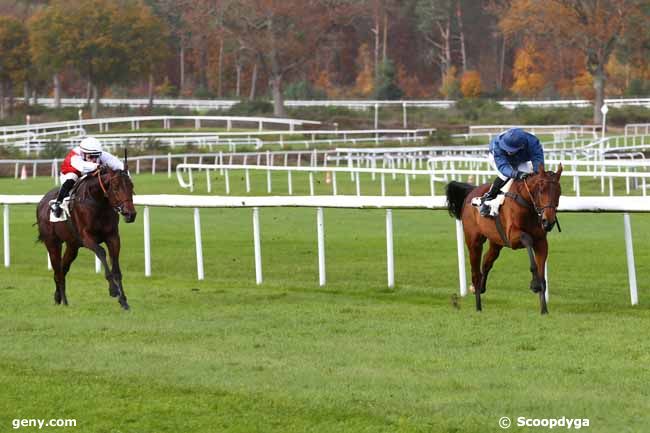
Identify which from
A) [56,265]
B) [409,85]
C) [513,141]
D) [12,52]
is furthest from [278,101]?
[513,141]

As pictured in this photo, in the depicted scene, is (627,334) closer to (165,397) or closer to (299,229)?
(165,397)

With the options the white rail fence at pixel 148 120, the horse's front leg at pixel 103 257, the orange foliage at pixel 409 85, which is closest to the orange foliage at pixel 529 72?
the orange foliage at pixel 409 85

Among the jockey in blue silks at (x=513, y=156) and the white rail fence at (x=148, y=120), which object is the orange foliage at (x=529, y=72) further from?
the jockey in blue silks at (x=513, y=156)

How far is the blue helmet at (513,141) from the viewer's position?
445 inches

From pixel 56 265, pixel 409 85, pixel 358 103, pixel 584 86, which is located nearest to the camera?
pixel 56 265

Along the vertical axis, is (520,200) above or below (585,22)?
below

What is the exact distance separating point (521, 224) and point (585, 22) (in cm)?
5194

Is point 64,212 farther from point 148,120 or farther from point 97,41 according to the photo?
point 97,41

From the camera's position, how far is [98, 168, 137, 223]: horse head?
12.0 meters

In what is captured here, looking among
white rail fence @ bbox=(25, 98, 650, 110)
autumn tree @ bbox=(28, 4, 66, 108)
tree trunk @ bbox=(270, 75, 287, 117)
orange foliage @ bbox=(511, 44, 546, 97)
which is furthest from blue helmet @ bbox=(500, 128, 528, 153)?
orange foliage @ bbox=(511, 44, 546, 97)

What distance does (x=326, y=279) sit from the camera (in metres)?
14.9

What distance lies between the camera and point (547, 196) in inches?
426

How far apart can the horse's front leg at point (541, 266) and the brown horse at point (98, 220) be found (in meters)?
3.26

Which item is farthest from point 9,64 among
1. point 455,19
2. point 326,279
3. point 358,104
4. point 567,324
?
point 567,324
